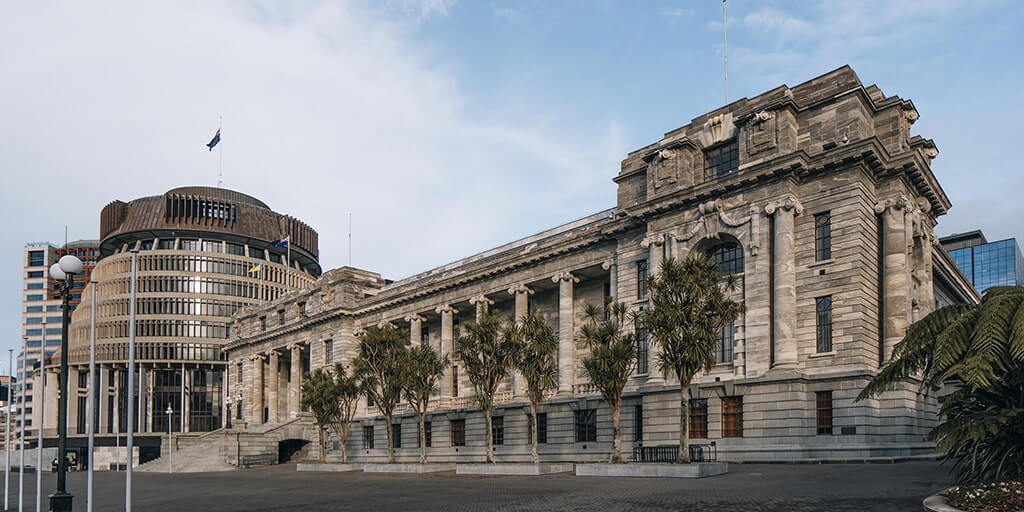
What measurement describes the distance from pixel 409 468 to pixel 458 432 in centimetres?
1717

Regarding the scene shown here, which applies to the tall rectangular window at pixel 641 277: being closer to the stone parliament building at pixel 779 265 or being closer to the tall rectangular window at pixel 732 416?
the stone parliament building at pixel 779 265

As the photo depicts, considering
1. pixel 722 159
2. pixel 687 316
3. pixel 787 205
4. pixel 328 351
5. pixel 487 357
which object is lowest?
pixel 328 351

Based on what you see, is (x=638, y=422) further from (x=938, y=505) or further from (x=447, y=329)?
(x=938, y=505)

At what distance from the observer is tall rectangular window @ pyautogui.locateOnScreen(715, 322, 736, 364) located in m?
46.7

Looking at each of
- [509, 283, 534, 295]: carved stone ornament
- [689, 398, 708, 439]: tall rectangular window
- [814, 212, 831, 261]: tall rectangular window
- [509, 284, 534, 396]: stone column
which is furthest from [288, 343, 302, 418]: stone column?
[814, 212, 831, 261]: tall rectangular window

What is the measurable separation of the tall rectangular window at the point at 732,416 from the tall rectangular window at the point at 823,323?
205 inches

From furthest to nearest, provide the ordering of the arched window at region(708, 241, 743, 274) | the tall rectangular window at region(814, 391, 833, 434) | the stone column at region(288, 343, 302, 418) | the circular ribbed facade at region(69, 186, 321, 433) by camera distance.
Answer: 1. the circular ribbed facade at region(69, 186, 321, 433)
2. the stone column at region(288, 343, 302, 418)
3. the arched window at region(708, 241, 743, 274)
4. the tall rectangular window at region(814, 391, 833, 434)

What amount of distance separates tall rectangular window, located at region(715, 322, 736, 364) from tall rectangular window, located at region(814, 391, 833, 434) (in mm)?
5886

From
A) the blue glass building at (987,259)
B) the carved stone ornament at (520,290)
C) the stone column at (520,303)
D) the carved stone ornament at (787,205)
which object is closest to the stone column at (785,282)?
the carved stone ornament at (787,205)

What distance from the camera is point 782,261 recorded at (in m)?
43.7

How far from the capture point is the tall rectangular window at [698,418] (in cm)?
4597

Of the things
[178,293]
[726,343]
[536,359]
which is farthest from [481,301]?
[178,293]

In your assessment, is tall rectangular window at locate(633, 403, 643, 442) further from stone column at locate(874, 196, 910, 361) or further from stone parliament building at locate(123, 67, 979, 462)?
stone column at locate(874, 196, 910, 361)

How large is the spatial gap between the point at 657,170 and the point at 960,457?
3369 cm
